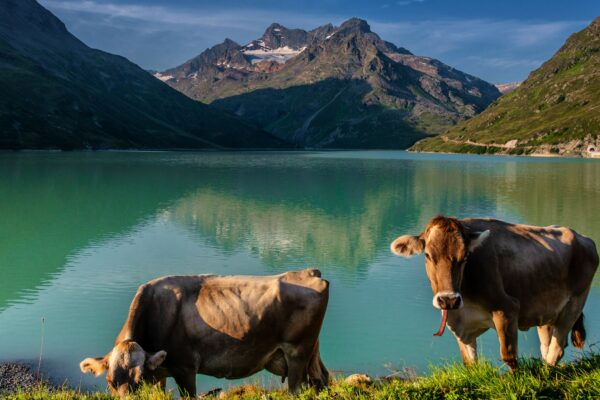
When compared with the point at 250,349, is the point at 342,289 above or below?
below

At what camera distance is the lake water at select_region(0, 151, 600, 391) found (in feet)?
76.6

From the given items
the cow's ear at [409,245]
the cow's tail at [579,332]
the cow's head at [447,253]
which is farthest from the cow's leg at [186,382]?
the cow's tail at [579,332]

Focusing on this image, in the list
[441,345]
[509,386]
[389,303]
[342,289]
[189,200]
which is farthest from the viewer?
[189,200]

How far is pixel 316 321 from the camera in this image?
1154cm

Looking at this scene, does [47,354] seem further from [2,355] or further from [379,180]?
[379,180]

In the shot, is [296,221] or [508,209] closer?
[296,221]

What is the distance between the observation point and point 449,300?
9.76m

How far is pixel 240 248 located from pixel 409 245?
116ft

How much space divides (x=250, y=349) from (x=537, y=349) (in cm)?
1457

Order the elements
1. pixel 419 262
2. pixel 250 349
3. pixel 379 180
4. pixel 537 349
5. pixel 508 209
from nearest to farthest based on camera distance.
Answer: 1. pixel 250 349
2. pixel 537 349
3. pixel 419 262
4. pixel 508 209
5. pixel 379 180

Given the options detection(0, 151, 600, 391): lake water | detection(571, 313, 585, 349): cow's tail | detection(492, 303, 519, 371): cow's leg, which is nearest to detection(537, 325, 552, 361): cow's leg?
detection(571, 313, 585, 349): cow's tail

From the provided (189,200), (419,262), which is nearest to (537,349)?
(419,262)

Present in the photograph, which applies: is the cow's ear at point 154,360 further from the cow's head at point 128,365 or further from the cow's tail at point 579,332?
the cow's tail at point 579,332

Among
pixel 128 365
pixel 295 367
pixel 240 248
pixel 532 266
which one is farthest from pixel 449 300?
pixel 240 248
